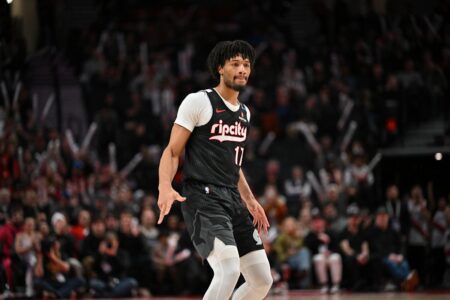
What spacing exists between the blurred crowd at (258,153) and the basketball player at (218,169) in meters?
7.71

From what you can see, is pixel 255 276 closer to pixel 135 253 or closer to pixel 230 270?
pixel 230 270

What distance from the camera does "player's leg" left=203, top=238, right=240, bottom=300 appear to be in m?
6.23

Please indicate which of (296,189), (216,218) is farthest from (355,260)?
(216,218)

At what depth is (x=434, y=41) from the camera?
62.5 ft

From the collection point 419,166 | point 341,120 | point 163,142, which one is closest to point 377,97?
point 341,120

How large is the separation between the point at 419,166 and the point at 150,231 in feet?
17.2

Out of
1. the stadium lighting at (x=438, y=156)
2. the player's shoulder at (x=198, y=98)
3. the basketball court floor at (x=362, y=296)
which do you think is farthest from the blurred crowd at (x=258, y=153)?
the player's shoulder at (x=198, y=98)

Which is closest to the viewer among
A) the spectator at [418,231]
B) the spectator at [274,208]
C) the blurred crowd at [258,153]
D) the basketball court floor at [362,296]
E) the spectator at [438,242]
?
the basketball court floor at [362,296]

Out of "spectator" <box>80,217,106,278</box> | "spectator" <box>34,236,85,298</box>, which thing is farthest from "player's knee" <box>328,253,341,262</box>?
"spectator" <box>34,236,85,298</box>

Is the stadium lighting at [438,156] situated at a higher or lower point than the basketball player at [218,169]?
lower

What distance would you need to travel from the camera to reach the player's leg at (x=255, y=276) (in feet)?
21.2

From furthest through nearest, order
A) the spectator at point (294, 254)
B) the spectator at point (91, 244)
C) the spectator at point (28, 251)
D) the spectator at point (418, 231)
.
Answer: the spectator at point (418, 231) → the spectator at point (294, 254) → the spectator at point (91, 244) → the spectator at point (28, 251)

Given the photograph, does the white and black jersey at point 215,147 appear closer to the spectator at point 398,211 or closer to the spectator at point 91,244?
the spectator at point 91,244

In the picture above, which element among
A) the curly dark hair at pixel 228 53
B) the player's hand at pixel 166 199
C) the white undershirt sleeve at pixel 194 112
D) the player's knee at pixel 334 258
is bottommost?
the player's knee at pixel 334 258
